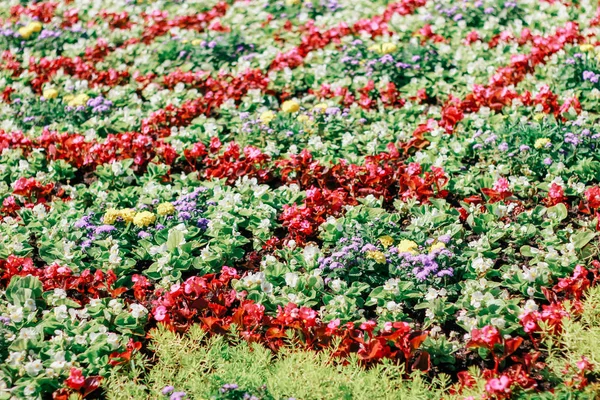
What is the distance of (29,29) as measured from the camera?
762cm

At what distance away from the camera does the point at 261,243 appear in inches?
169

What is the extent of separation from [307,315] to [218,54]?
3732 mm

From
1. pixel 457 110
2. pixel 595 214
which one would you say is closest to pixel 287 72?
pixel 457 110

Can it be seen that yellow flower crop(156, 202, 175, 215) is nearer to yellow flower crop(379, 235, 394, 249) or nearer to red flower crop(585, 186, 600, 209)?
yellow flower crop(379, 235, 394, 249)

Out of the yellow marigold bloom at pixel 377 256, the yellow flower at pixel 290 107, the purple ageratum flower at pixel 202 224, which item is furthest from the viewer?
the yellow flower at pixel 290 107

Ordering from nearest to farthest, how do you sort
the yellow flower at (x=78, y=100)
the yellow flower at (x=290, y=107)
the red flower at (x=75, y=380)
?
the red flower at (x=75, y=380) → the yellow flower at (x=290, y=107) → the yellow flower at (x=78, y=100)

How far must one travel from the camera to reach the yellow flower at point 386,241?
4.10m

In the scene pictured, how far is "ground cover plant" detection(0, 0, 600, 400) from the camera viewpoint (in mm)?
3412

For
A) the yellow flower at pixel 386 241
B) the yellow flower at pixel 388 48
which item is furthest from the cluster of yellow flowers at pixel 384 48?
the yellow flower at pixel 386 241

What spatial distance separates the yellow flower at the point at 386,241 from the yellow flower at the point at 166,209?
1325 millimetres

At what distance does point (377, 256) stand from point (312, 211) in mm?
686

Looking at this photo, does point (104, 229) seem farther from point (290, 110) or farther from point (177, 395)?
point (290, 110)

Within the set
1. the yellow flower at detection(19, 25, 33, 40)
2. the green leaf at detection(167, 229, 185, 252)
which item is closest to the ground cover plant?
the green leaf at detection(167, 229, 185, 252)

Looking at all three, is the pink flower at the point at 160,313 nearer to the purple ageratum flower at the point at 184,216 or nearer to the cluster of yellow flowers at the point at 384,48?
the purple ageratum flower at the point at 184,216
